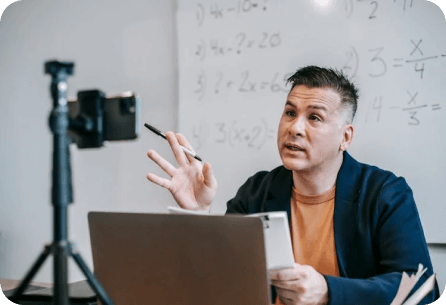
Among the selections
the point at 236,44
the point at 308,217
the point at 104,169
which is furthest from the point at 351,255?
the point at 104,169

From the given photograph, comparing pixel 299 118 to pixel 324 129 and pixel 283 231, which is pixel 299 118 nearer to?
pixel 324 129

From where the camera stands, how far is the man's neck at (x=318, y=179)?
1479 millimetres

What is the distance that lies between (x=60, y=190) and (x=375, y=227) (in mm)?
933

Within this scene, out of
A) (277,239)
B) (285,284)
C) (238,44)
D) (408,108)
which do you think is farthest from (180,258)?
(238,44)

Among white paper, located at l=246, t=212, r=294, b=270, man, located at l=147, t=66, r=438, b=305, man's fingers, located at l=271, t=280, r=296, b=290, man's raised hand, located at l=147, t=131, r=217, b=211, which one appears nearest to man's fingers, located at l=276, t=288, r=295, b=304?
man's fingers, located at l=271, t=280, r=296, b=290

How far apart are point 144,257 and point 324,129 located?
2.54 feet

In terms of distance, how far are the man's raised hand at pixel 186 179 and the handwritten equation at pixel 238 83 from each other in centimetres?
66

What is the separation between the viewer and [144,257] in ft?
2.72

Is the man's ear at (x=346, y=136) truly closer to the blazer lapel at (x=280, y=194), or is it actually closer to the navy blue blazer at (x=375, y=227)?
the navy blue blazer at (x=375, y=227)

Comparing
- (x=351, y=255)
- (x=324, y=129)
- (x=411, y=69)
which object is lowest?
(x=351, y=255)

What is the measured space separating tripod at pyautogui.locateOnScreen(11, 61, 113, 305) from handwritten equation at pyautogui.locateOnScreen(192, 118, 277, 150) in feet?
4.44

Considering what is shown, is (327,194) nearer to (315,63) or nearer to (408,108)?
(408,108)

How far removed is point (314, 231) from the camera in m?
1.43

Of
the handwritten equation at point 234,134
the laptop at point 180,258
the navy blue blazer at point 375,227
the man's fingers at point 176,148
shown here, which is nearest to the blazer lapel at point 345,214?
the navy blue blazer at point 375,227
